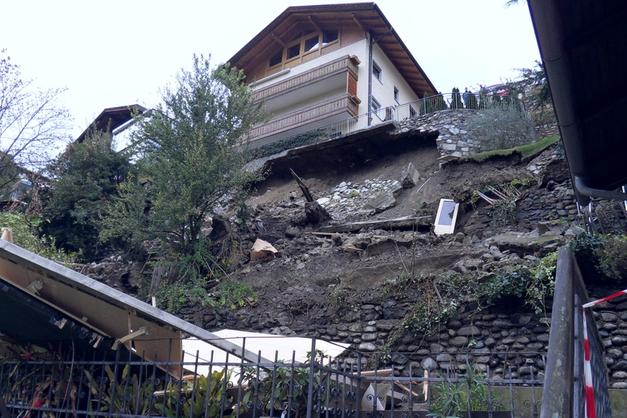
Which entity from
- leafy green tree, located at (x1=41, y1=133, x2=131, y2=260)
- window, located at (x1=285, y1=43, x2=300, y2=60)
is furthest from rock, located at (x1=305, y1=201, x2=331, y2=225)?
window, located at (x1=285, y1=43, x2=300, y2=60)

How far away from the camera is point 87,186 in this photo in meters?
18.7

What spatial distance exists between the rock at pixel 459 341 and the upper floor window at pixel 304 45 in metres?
19.0

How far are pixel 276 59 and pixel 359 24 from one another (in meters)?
5.12

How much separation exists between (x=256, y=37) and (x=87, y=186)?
12239mm

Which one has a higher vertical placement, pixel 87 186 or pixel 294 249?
pixel 87 186

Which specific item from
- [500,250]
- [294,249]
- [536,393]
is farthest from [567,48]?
[294,249]

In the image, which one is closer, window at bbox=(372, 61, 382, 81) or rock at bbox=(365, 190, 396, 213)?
rock at bbox=(365, 190, 396, 213)

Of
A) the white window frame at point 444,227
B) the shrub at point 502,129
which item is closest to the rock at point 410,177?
the shrub at point 502,129

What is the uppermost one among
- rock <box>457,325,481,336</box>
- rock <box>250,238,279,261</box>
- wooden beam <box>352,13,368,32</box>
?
wooden beam <box>352,13,368,32</box>

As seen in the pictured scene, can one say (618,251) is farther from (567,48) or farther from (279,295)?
(567,48)

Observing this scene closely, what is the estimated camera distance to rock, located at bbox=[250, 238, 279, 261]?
14.7 metres

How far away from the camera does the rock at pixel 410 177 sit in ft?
58.0

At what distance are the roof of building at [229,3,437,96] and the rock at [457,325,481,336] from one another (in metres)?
17.3

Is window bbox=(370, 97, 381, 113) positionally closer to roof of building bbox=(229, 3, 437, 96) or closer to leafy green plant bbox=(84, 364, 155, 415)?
roof of building bbox=(229, 3, 437, 96)
